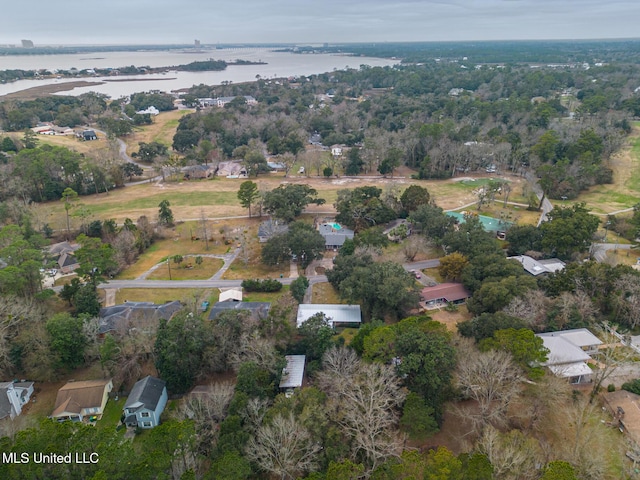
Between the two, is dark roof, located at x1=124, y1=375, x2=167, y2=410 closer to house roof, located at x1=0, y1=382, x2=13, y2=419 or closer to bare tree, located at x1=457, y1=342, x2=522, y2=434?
house roof, located at x1=0, y1=382, x2=13, y2=419

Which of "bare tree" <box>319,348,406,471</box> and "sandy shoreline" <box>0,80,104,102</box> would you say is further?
"sandy shoreline" <box>0,80,104,102</box>

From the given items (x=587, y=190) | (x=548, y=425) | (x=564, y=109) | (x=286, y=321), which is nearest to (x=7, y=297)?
(x=286, y=321)

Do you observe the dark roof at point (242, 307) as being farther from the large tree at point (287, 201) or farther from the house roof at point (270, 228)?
the large tree at point (287, 201)

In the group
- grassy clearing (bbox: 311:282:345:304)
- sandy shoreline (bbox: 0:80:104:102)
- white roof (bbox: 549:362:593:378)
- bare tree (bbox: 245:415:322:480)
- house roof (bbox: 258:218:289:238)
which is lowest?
Result: grassy clearing (bbox: 311:282:345:304)

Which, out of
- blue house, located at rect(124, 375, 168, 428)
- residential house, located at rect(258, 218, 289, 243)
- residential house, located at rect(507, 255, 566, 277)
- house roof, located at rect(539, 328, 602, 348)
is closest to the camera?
blue house, located at rect(124, 375, 168, 428)

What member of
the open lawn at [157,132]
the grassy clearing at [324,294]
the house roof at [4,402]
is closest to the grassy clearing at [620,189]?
the grassy clearing at [324,294]

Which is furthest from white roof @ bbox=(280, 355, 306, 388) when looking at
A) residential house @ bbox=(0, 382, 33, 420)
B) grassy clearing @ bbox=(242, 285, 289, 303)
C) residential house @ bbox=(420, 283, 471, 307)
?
residential house @ bbox=(0, 382, 33, 420)

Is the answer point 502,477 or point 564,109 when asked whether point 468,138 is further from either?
point 502,477
